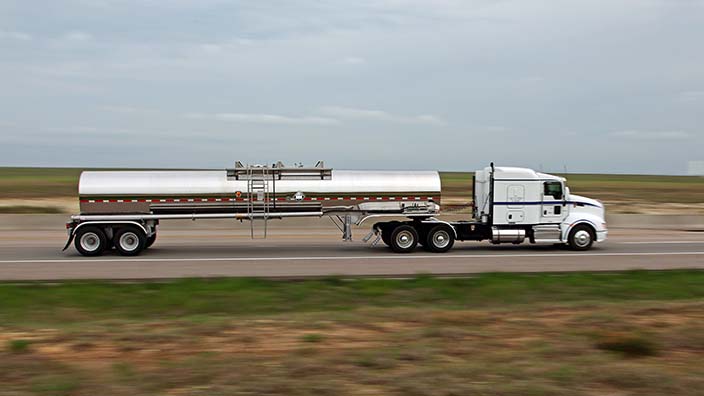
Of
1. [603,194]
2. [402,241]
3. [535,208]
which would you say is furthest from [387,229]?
[603,194]

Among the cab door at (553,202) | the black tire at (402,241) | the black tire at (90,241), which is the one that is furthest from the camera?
the cab door at (553,202)

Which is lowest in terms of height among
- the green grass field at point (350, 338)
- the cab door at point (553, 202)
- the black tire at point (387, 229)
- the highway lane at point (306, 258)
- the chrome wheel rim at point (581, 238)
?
the green grass field at point (350, 338)

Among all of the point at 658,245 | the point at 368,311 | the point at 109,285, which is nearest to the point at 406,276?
the point at 368,311

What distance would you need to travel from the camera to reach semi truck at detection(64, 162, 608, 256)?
57.7ft

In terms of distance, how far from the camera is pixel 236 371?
20.0ft

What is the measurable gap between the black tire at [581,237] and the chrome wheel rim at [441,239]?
386cm

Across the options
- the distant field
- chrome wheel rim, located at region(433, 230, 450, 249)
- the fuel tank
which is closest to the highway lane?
chrome wheel rim, located at region(433, 230, 450, 249)

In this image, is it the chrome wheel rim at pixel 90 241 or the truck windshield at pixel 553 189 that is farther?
the truck windshield at pixel 553 189

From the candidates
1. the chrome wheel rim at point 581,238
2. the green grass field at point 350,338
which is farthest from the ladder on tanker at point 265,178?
the chrome wheel rim at point 581,238

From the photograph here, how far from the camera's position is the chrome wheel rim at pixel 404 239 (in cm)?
1841

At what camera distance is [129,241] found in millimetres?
17734

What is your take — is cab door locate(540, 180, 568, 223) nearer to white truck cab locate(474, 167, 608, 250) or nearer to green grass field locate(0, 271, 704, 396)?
white truck cab locate(474, 167, 608, 250)

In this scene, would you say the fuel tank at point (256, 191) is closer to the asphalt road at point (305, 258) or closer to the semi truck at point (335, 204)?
the semi truck at point (335, 204)

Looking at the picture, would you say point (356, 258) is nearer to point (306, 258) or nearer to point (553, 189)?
point (306, 258)
